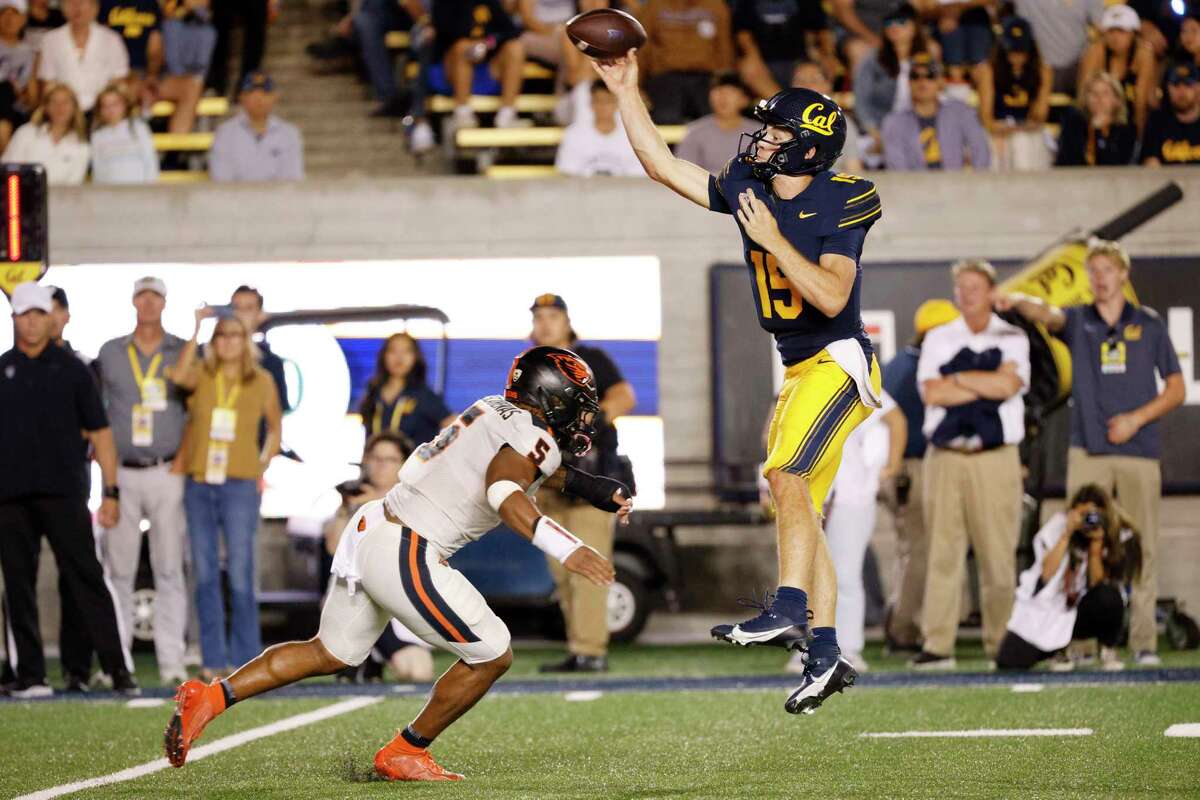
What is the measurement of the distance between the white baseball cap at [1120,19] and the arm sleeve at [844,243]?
9.08m

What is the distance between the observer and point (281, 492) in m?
12.9

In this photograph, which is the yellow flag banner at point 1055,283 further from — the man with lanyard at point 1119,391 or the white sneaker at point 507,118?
the white sneaker at point 507,118

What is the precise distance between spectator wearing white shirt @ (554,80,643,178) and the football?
6.96 metres

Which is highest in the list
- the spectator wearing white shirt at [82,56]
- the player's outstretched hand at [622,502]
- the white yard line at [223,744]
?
the spectator wearing white shirt at [82,56]

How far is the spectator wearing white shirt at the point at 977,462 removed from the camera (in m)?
10.5

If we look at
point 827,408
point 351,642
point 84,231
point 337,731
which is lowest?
point 337,731

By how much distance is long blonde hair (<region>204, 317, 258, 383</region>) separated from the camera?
413 inches

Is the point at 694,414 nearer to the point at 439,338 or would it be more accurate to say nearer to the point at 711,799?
the point at 439,338

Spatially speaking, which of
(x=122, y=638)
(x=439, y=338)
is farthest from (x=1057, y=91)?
(x=122, y=638)

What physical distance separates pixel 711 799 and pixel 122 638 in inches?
199

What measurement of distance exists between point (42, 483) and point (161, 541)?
3.08 ft

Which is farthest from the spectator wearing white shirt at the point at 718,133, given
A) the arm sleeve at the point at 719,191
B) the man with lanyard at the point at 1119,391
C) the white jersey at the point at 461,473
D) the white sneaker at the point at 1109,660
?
the white jersey at the point at 461,473

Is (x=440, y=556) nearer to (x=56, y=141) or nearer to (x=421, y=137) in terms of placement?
(x=56, y=141)

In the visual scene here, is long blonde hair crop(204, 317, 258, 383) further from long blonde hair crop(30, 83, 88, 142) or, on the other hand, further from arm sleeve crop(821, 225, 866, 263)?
arm sleeve crop(821, 225, 866, 263)
